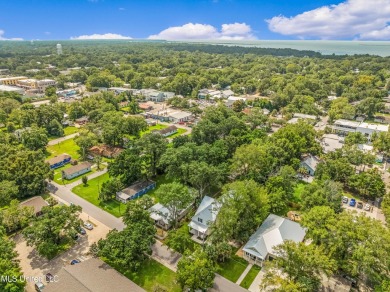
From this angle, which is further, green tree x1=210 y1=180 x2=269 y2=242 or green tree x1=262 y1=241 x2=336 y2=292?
green tree x1=210 y1=180 x2=269 y2=242

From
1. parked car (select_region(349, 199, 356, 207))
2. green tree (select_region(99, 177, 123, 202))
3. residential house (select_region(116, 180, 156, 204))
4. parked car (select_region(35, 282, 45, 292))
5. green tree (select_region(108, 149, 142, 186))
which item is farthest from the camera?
green tree (select_region(108, 149, 142, 186))

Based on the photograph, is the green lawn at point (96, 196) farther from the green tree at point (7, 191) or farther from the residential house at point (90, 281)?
the residential house at point (90, 281)

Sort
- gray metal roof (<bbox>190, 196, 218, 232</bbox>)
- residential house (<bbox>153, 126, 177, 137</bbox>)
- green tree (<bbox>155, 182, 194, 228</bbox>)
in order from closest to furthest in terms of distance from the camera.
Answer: green tree (<bbox>155, 182, 194, 228</bbox>) < gray metal roof (<bbox>190, 196, 218, 232</bbox>) < residential house (<bbox>153, 126, 177, 137</bbox>)

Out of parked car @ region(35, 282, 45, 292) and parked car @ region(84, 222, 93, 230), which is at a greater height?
parked car @ region(35, 282, 45, 292)

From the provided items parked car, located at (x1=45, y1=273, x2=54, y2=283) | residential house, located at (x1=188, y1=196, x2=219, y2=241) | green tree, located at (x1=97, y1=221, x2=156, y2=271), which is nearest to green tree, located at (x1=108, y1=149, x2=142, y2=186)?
residential house, located at (x1=188, y1=196, x2=219, y2=241)

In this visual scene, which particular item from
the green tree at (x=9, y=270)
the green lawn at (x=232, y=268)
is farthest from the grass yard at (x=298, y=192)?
the green tree at (x=9, y=270)

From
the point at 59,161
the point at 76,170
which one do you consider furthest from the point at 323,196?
the point at 59,161

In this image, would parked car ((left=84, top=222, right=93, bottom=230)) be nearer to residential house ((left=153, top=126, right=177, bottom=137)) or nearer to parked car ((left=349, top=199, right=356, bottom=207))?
residential house ((left=153, top=126, right=177, bottom=137))
